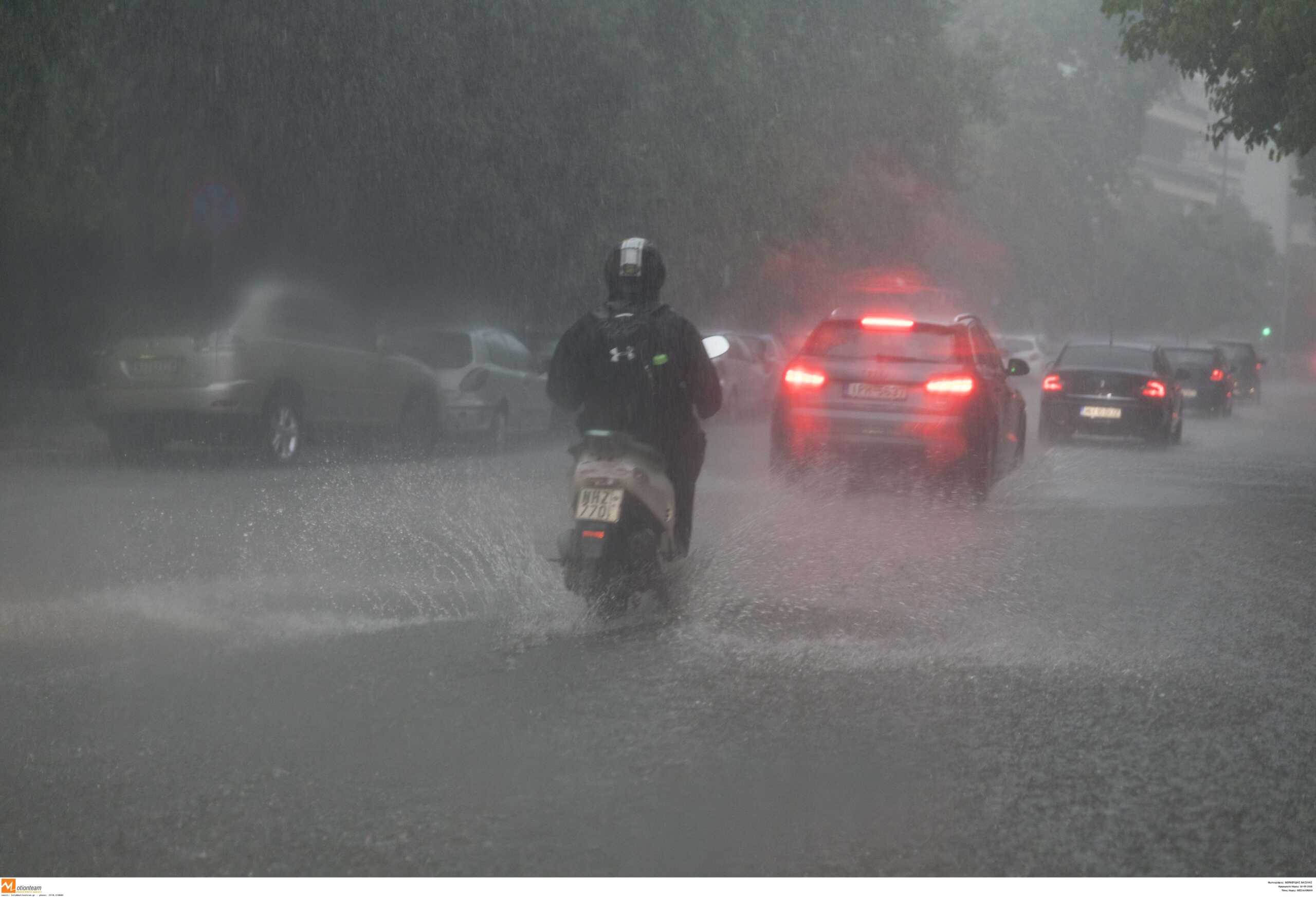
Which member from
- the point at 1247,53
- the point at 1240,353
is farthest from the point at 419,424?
the point at 1240,353

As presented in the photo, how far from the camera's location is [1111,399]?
24234 millimetres

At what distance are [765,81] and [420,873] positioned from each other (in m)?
27.9

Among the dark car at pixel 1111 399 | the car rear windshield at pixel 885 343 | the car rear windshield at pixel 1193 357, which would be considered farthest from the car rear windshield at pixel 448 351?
the car rear windshield at pixel 1193 357

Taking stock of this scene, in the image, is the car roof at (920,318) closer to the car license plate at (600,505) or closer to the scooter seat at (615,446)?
the scooter seat at (615,446)

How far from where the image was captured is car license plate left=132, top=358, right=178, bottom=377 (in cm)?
1673

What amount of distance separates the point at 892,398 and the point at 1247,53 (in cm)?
652

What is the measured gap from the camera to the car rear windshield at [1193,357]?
118ft

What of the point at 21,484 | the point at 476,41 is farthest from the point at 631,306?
the point at 476,41

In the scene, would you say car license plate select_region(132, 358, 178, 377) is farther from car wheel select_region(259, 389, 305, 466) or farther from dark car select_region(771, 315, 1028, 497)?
dark car select_region(771, 315, 1028, 497)

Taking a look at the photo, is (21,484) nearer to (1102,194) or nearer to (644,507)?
(644,507)

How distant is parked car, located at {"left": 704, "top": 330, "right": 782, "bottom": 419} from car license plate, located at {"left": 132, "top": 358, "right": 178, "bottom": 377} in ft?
38.3

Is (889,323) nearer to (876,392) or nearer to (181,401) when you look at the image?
Answer: (876,392)

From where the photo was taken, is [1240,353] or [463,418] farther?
[1240,353]

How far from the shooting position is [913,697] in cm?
651
